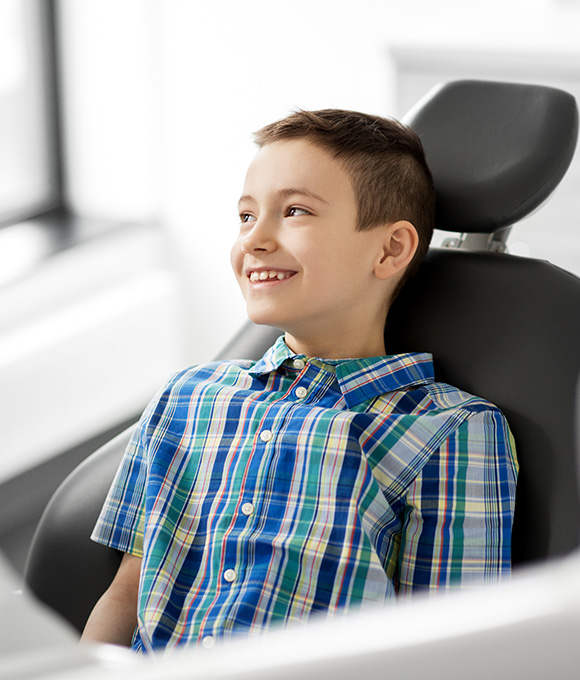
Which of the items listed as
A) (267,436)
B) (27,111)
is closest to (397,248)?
(267,436)

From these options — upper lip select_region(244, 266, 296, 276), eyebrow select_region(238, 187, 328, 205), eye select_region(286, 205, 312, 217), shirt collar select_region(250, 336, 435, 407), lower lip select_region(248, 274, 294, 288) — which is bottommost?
shirt collar select_region(250, 336, 435, 407)

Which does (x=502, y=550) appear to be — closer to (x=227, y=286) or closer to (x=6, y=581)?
(x=6, y=581)

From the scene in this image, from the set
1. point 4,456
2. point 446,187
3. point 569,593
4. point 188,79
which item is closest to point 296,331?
point 446,187

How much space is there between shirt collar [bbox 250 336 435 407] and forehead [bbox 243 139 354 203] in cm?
19

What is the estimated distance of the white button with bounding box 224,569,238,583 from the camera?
998 mm

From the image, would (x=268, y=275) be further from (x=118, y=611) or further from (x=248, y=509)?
(x=118, y=611)

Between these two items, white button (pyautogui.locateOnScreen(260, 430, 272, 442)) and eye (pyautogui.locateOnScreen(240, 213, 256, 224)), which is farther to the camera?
eye (pyautogui.locateOnScreen(240, 213, 256, 224))

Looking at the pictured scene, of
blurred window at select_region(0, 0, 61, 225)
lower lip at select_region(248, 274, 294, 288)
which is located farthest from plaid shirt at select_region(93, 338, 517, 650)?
blurred window at select_region(0, 0, 61, 225)

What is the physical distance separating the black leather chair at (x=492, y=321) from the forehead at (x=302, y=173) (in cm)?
17

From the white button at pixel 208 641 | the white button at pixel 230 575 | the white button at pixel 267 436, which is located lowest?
the white button at pixel 208 641

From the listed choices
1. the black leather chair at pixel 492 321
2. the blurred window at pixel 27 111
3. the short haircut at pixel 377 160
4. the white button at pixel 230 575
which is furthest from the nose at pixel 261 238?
the blurred window at pixel 27 111

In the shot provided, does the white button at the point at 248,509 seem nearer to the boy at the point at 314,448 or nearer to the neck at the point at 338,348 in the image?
the boy at the point at 314,448

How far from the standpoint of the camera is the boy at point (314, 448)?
982 millimetres

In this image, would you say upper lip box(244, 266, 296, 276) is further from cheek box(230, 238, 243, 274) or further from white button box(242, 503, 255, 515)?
white button box(242, 503, 255, 515)
